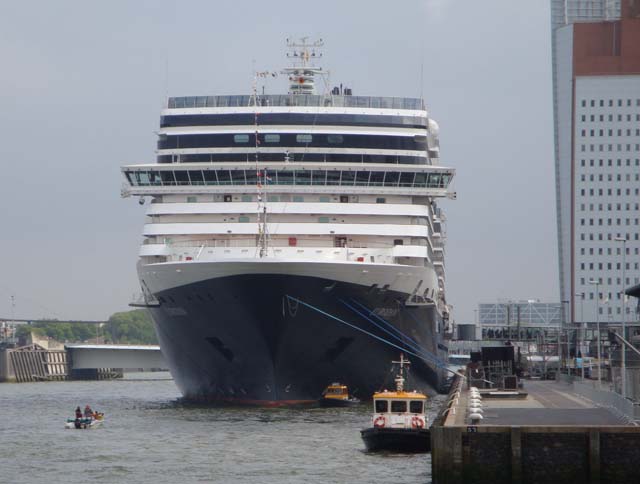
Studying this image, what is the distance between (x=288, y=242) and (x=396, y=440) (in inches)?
790

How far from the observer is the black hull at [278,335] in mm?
62031

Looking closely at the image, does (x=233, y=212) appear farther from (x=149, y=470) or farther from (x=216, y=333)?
(x=149, y=470)

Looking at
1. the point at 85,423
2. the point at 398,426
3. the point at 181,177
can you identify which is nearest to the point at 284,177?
the point at 181,177

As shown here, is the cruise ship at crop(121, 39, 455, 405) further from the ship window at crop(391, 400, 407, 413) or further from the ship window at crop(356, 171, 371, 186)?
the ship window at crop(391, 400, 407, 413)

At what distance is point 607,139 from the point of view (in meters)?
192

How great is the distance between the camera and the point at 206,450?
4869 cm

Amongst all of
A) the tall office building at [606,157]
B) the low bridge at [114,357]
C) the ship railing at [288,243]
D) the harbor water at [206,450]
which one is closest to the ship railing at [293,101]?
the ship railing at [288,243]

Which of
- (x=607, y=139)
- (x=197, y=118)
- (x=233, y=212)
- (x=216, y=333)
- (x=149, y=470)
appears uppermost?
(x=607, y=139)

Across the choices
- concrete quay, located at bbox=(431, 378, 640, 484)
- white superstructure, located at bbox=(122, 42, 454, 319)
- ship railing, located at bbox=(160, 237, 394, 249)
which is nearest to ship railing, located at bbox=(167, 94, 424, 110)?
white superstructure, located at bbox=(122, 42, 454, 319)

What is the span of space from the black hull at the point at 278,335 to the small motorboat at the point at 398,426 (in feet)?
44.5

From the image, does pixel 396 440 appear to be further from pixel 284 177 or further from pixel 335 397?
pixel 284 177

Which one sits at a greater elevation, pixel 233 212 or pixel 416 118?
pixel 416 118

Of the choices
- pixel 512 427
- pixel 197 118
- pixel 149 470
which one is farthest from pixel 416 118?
pixel 512 427

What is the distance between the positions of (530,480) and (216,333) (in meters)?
29.6
